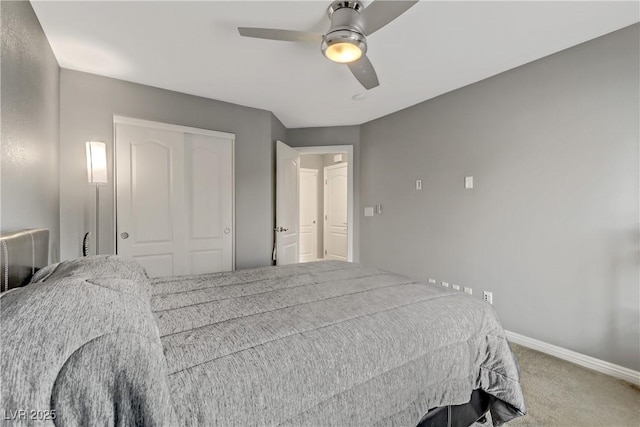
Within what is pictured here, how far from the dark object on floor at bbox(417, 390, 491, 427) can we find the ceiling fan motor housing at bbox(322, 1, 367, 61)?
1.91 meters

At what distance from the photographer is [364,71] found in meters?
2.01

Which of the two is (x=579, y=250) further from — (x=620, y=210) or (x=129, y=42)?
(x=129, y=42)

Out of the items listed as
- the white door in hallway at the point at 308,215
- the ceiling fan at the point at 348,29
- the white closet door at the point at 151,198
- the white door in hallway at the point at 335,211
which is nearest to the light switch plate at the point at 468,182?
the ceiling fan at the point at 348,29

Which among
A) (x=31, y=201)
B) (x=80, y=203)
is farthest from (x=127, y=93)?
(x=31, y=201)

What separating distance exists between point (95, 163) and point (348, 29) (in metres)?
2.15

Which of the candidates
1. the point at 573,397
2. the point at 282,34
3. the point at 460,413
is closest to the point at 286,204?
the point at 282,34

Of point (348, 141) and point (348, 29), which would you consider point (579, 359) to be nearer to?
point (348, 29)

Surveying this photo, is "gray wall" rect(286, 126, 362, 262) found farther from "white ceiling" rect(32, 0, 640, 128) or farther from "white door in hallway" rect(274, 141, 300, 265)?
"white ceiling" rect(32, 0, 640, 128)

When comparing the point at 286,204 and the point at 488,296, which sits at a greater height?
the point at 286,204

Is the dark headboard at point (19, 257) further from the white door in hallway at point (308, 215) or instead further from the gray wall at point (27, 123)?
the white door in hallway at point (308, 215)

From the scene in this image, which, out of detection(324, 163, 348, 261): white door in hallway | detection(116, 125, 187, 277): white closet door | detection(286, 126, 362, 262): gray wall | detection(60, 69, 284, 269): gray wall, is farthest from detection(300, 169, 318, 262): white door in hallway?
detection(116, 125, 187, 277): white closet door

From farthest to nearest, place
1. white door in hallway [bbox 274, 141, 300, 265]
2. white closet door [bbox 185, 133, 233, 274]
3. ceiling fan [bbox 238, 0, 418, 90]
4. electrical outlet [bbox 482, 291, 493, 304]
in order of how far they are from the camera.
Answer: white door in hallway [bbox 274, 141, 300, 265] < white closet door [bbox 185, 133, 233, 274] < electrical outlet [bbox 482, 291, 493, 304] < ceiling fan [bbox 238, 0, 418, 90]

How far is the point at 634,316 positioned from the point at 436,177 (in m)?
1.90

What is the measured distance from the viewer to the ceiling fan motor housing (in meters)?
1.57
